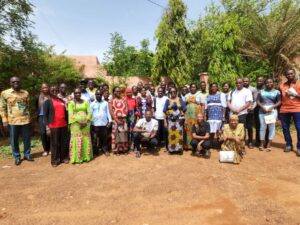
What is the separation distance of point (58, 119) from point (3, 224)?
2.53 meters

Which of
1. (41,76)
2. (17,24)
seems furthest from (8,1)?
(41,76)

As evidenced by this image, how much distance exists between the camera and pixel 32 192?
409 centimetres

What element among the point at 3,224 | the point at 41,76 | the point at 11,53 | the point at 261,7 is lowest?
the point at 3,224

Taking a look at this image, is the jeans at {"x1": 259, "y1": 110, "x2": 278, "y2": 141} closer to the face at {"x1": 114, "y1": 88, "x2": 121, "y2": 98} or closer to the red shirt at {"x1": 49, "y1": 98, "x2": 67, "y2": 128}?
the face at {"x1": 114, "y1": 88, "x2": 121, "y2": 98}

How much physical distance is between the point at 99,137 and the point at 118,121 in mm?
720

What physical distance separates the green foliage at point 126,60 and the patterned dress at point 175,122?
13.5 metres

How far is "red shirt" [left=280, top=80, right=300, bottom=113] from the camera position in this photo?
5797 mm

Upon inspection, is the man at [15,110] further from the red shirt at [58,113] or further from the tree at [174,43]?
the tree at [174,43]

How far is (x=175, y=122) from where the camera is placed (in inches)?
234

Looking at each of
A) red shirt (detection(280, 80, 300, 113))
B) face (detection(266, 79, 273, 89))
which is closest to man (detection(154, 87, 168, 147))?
face (detection(266, 79, 273, 89))

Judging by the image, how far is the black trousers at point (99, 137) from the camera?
5.92 m

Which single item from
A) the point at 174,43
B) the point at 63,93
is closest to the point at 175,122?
the point at 63,93

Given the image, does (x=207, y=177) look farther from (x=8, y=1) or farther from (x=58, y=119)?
Answer: (x=8, y=1)

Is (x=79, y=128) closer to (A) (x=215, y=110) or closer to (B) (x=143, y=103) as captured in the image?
(B) (x=143, y=103)
